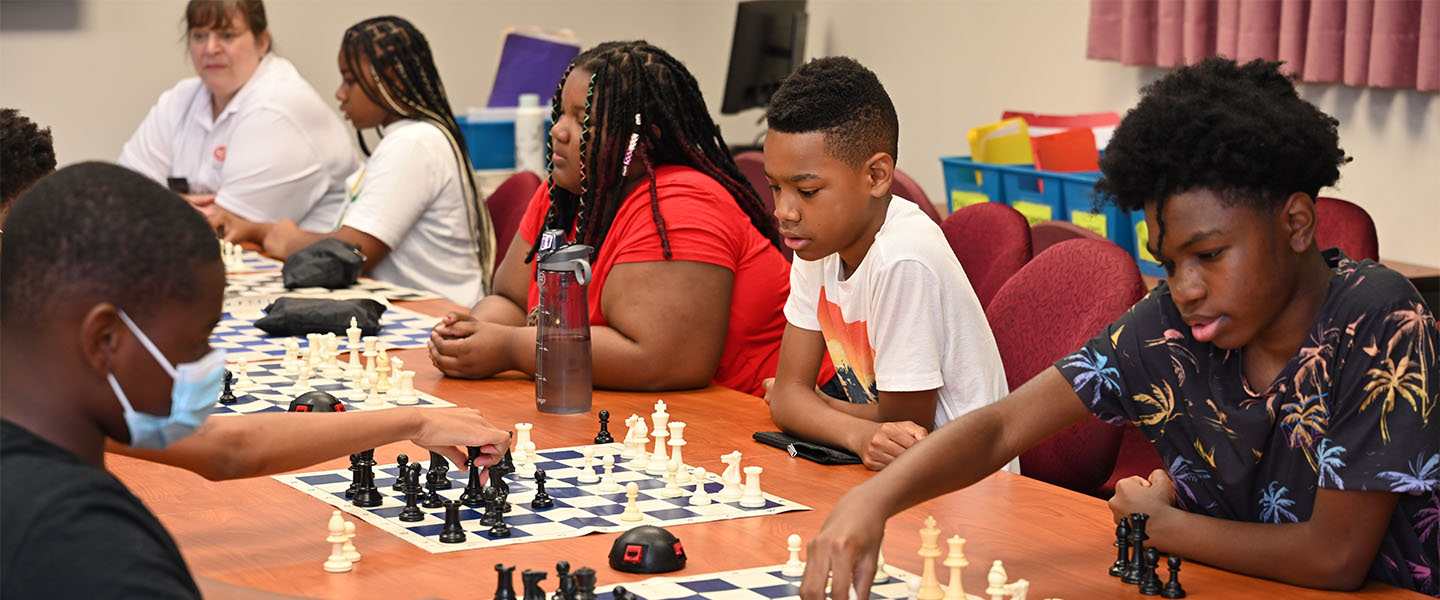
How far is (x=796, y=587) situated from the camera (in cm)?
163

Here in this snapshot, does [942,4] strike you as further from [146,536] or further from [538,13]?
[146,536]

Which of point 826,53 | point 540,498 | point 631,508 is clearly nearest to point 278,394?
point 540,498

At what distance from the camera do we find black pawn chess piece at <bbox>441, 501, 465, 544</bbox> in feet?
5.84

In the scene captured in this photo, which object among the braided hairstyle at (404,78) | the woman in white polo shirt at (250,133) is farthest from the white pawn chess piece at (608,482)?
the woman in white polo shirt at (250,133)

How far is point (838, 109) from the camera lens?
2406 mm

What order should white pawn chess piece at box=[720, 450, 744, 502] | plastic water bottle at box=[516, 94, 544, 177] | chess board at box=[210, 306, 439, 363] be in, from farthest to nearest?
plastic water bottle at box=[516, 94, 544, 177]
chess board at box=[210, 306, 439, 363]
white pawn chess piece at box=[720, 450, 744, 502]

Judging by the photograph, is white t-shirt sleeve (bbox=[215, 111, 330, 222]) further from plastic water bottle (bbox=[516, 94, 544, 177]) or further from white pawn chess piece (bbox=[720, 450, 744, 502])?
white pawn chess piece (bbox=[720, 450, 744, 502])

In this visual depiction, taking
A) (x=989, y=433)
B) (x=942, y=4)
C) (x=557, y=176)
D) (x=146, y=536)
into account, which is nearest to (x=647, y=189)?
(x=557, y=176)

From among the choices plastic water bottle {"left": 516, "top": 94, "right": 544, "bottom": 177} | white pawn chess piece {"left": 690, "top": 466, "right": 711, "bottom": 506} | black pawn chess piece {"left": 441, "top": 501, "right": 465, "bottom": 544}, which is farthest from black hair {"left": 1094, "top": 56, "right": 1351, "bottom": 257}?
plastic water bottle {"left": 516, "top": 94, "right": 544, "bottom": 177}

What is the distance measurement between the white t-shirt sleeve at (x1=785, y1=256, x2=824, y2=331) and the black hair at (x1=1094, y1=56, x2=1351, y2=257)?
0.81 m

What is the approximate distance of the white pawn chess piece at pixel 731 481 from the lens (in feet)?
6.59

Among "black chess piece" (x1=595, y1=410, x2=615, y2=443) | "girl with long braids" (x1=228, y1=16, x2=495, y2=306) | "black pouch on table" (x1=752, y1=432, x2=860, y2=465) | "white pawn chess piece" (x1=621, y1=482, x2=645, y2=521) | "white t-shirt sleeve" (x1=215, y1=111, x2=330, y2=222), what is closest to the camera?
"white pawn chess piece" (x1=621, y1=482, x2=645, y2=521)

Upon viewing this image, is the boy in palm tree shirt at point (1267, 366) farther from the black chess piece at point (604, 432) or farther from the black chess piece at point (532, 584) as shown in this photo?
the black chess piece at point (604, 432)

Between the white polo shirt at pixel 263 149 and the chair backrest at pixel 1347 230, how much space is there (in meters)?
3.36
